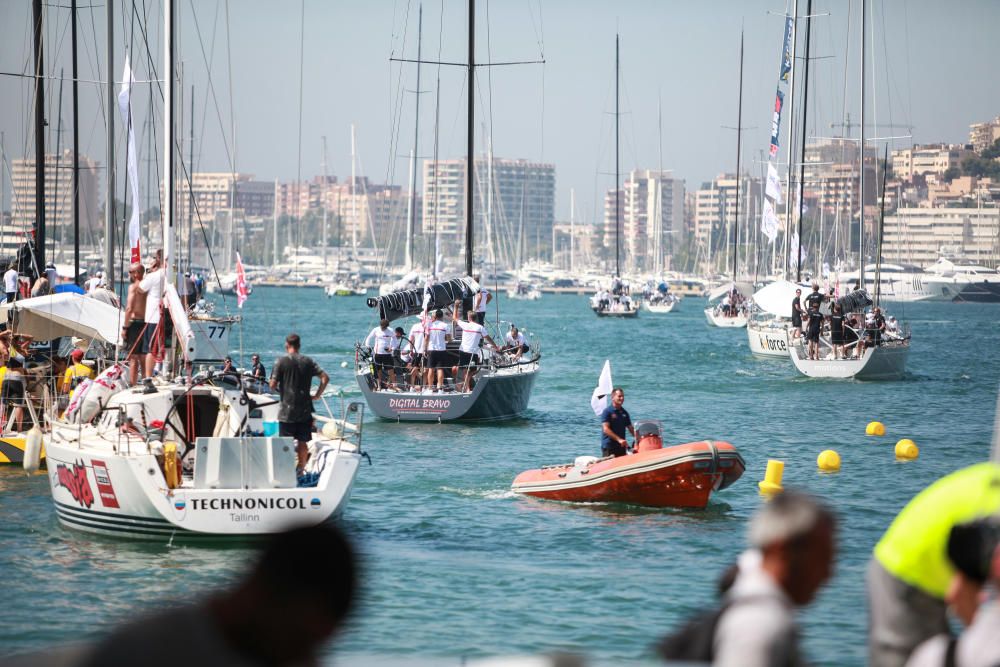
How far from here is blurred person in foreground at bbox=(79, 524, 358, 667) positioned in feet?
10.1

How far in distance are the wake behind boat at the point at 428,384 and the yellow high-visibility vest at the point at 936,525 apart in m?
21.8

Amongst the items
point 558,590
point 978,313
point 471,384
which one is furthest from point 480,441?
point 978,313

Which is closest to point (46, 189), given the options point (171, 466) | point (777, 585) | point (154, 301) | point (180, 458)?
point (154, 301)

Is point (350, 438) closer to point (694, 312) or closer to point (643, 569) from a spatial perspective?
point (643, 569)

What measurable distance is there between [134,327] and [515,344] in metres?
A: 14.1

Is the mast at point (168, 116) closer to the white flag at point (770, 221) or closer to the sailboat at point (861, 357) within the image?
the sailboat at point (861, 357)

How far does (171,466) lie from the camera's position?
14414 mm

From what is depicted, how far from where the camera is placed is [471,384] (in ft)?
90.0

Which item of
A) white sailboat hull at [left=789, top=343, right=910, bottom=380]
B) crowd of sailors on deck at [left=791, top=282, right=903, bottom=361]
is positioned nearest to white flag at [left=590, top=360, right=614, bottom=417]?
crowd of sailors on deck at [left=791, top=282, right=903, bottom=361]

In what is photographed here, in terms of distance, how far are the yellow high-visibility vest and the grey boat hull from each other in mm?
21813

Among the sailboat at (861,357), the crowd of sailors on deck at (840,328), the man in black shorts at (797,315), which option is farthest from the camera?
the man in black shorts at (797,315)

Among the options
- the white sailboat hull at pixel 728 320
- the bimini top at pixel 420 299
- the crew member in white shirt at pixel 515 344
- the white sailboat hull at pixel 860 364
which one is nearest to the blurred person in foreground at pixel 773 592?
the bimini top at pixel 420 299

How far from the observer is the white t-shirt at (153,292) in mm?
16078

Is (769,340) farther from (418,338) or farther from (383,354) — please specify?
(383,354)
